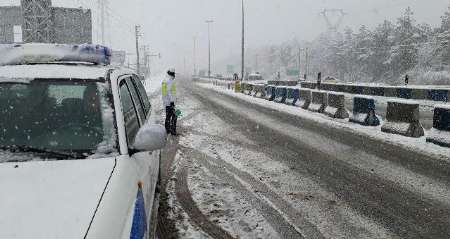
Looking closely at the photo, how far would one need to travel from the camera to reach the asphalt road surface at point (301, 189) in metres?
4.85

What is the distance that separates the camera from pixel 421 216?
5.24 meters

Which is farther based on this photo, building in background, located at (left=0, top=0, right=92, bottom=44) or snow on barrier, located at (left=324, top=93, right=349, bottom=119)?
building in background, located at (left=0, top=0, right=92, bottom=44)

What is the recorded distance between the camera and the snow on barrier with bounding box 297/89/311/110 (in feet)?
64.2

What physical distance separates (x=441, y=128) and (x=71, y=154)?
971 centimetres

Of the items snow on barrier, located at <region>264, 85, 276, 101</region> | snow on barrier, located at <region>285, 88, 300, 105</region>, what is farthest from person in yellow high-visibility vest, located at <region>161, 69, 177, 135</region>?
snow on barrier, located at <region>264, 85, 276, 101</region>

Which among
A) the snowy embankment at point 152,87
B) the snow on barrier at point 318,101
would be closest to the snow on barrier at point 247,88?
the snowy embankment at point 152,87

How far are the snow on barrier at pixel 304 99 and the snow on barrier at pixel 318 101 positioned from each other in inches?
30.3

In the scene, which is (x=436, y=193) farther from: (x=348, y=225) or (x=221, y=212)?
(x=221, y=212)

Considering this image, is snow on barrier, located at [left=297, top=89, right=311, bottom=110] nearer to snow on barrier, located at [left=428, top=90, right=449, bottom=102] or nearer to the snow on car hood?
snow on barrier, located at [left=428, top=90, right=449, bottom=102]

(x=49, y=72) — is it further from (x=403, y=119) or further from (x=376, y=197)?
(x=403, y=119)

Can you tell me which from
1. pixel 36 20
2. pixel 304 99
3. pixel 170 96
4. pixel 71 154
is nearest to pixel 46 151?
pixel 71 154

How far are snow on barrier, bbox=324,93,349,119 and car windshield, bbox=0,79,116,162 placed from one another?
44.5ft

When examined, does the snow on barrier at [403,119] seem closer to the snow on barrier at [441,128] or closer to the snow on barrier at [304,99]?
the snow on barrier at [441,128]

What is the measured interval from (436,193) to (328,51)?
120m
